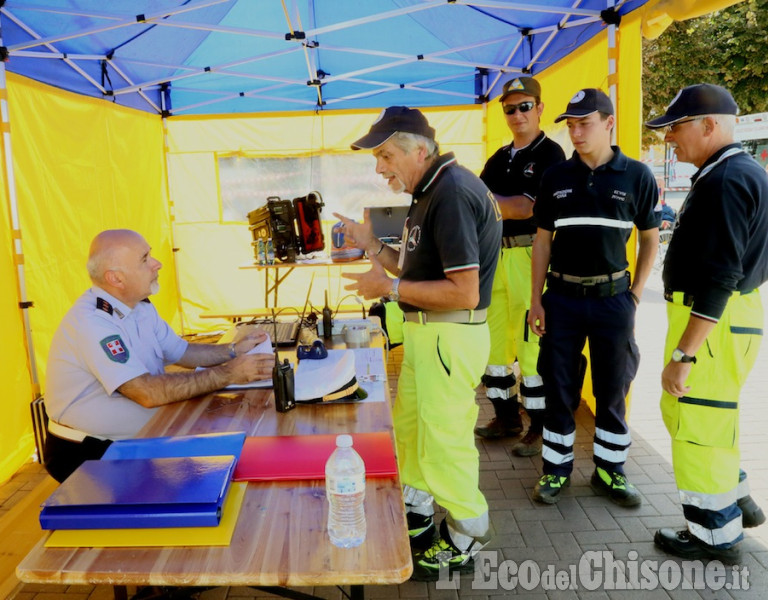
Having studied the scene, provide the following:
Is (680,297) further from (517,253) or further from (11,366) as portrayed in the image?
(11,366)

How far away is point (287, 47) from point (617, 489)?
536 cm

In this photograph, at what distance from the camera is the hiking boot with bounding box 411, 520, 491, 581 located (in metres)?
2.39

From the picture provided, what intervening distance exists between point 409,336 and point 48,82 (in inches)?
164

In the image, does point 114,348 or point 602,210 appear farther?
Answer: point 602,210

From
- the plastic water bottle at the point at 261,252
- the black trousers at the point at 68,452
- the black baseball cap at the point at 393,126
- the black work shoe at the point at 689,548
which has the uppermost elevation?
the black baseball cap at the point at 393,126

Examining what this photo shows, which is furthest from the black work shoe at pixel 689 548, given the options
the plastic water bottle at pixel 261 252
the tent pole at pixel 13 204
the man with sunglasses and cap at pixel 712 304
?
the plastic water bottle at pixel 261 252

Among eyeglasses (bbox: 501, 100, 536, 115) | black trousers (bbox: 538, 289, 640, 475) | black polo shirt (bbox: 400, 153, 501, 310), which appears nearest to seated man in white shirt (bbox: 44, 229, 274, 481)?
black polo shirt (bbox: 400, 153, 501, 310)

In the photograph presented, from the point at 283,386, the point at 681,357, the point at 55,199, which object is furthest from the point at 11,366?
the point at 681,357

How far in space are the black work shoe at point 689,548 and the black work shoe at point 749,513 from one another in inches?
10.0

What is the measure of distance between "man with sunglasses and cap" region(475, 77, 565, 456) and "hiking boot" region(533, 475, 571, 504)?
0.56 m

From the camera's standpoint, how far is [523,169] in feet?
11.6

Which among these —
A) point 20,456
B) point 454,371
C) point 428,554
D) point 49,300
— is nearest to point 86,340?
point 454,371

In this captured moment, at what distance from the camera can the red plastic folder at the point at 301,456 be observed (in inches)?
58.5

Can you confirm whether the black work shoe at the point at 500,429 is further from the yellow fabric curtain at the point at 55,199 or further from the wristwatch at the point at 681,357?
the yellow fabric curtain at the point at 55,199
